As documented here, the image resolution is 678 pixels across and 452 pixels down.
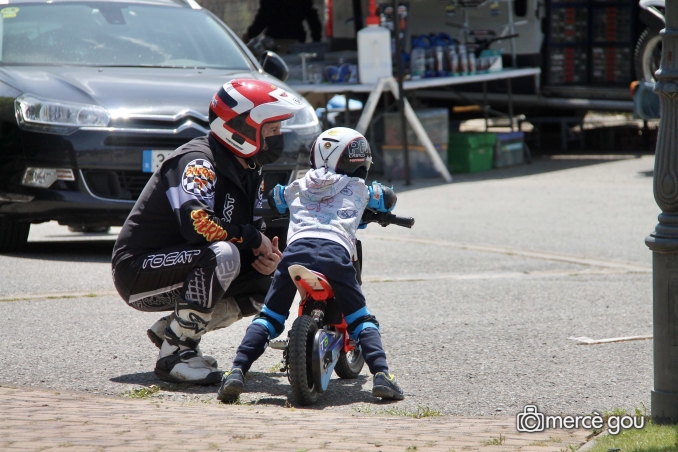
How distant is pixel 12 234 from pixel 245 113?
147 inches

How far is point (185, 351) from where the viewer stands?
4582mm

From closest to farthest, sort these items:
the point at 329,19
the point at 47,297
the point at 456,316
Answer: the point at 456,316 → the point at 47,297 → the point at 329,19

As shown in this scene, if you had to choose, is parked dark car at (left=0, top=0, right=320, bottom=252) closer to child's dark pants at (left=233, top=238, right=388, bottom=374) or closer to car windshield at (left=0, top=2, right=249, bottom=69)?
car windshield at (left=0, top=2, right=249, bottom=69)

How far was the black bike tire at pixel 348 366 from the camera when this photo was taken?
4672 mm

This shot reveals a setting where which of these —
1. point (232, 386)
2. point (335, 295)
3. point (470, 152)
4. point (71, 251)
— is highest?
point (335, 295)

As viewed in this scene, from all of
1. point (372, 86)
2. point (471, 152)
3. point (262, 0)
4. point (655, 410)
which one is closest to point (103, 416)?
point (655, 410)

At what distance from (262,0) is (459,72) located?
5.63 metres

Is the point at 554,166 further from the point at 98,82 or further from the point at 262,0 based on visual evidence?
the point at 98,82

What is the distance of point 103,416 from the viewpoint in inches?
148

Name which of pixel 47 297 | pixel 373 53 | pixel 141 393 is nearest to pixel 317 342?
pixel 141 393

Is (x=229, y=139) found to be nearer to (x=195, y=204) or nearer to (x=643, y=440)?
(x=195, y=204)

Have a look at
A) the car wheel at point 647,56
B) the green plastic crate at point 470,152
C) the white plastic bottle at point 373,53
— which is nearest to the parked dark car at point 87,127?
the white plastic bottle at point 373,53

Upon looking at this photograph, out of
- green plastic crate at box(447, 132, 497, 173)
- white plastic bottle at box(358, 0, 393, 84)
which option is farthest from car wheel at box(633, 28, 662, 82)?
white plastic bottle at box(358, 0, 393, 84)

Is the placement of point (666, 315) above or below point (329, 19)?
below
